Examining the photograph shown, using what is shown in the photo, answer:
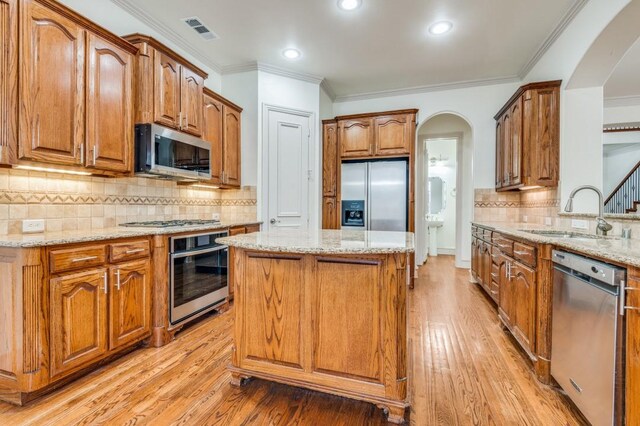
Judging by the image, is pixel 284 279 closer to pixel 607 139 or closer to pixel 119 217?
pixel 119 217

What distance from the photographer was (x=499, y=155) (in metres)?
4.03

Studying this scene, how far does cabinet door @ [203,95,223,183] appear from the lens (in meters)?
3.34

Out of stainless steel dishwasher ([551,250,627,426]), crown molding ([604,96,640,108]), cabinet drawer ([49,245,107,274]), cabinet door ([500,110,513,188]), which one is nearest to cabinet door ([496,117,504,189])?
cabinet door ([500,110,513,188])

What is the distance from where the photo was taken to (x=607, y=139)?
299 cm

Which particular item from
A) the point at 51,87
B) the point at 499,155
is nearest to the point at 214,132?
the point at 51,87

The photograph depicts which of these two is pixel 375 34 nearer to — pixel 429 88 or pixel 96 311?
pixel 429 88

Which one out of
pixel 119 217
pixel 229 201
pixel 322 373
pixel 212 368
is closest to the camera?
pixel 322 373

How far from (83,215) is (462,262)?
17.3 feet

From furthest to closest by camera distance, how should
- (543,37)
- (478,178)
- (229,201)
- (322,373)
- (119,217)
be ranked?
(478,178), (229,201), (543,37), (119,217), (322,373)

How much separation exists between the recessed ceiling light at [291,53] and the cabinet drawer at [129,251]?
2.60 meters

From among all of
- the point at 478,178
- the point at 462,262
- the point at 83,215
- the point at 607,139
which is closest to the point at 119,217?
the point at 83,215

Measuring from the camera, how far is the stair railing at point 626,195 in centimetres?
238

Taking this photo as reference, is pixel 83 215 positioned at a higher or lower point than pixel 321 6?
lower

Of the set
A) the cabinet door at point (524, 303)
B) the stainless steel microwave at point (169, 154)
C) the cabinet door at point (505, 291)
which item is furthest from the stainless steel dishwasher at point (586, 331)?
the stainless steel microwave at point (169, 154)
